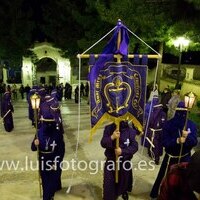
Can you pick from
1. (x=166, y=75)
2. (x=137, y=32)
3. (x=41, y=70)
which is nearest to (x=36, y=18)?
(x=41, y=70)

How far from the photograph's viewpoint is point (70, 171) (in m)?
8.35

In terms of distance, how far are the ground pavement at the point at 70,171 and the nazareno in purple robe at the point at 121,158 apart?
2.14ft

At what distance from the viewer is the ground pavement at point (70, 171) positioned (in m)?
7.13

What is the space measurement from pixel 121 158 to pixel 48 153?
143 centimetres

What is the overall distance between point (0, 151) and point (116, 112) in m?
5.21

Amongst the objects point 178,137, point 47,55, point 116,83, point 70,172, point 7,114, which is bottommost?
point 70,172

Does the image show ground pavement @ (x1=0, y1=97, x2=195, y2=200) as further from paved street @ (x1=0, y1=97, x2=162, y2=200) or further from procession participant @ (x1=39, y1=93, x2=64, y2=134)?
procession participant @ (x1=39, y1=93, x2=64, y2=134)

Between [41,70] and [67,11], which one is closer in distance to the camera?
[67,11]

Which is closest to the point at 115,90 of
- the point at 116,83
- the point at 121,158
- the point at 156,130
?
the point at 116,83

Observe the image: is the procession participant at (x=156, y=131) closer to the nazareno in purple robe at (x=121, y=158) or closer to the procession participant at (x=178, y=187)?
the nazareno in purple robe at (x=121, y=158)

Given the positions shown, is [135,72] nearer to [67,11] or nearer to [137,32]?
[137,32]

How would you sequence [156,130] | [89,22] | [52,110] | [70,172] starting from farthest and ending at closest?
[89,22] < [156,130] < [70,172] < [52,110]

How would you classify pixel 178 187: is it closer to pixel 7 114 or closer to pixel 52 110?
pixel 52 110

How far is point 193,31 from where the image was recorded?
1552cm
